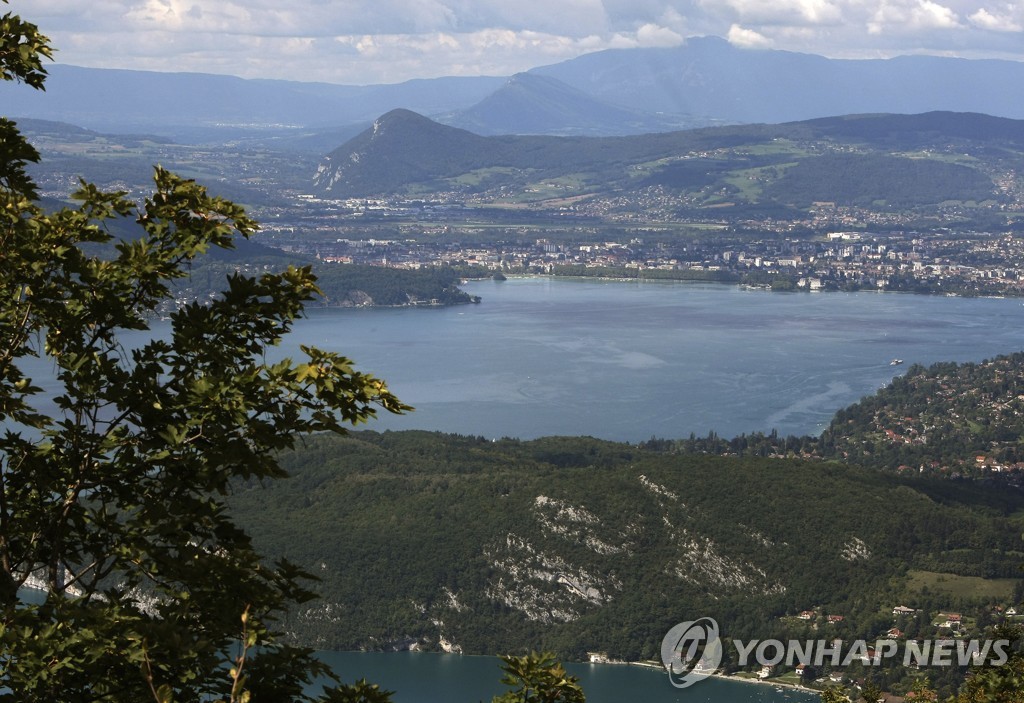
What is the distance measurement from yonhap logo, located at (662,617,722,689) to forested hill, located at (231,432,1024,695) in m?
0.29

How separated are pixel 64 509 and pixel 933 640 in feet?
66.0

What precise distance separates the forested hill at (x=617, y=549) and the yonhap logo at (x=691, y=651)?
29cm

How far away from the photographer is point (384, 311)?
238ft

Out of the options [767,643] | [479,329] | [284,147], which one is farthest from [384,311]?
[284,147]

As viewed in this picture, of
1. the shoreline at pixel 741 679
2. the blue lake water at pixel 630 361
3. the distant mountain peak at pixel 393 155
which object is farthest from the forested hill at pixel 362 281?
the distant mountain peak at pixel 393 155

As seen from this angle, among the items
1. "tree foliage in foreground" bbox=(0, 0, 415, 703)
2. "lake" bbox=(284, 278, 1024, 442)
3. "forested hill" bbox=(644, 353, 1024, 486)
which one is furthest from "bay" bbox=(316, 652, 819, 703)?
"tree foliage in foreground" bbox=(0, 0, 415, 703)

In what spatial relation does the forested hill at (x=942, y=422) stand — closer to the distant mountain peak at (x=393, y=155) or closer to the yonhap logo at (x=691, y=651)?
the yonhap logo at (x=691, y=651)

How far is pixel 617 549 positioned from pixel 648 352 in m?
25.9

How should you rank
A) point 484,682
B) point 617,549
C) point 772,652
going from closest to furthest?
1. point 484,682
2. point 772,652
3. point 617,549

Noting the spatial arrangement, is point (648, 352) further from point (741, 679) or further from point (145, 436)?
point (145, 436)

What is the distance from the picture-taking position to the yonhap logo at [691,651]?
23984 mm

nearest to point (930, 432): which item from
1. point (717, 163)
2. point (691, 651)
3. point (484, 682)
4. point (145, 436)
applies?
point (691, 651)

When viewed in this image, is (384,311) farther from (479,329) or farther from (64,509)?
(64,509)

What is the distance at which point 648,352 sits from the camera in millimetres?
53625
